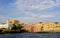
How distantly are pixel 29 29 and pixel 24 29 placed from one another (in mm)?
1974

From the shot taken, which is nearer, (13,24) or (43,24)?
(13,24)

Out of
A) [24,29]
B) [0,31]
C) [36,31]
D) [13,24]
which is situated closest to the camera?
[0,31]

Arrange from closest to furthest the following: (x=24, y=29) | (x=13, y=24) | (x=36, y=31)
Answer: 1. (x=13, y=24)
2. (x=24, y=29)
3. (x=36, y=31)

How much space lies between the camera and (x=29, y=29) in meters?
48.8

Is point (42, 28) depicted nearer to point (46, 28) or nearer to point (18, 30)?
point (46, 28)

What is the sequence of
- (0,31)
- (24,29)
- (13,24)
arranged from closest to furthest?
(0,31) → (13,24) → (24,29)

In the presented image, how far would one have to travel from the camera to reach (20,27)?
147 ft

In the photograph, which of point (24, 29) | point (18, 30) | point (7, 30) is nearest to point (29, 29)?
point (24, 29)

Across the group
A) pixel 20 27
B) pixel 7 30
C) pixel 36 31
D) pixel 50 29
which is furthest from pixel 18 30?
pixel 50 29

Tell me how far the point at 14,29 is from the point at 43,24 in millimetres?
9768

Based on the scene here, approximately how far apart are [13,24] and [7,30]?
3.35m

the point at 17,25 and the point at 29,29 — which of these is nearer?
the point at 17,25

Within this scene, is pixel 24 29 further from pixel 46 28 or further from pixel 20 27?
pixel 46 28

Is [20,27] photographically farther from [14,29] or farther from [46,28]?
[46,28]
